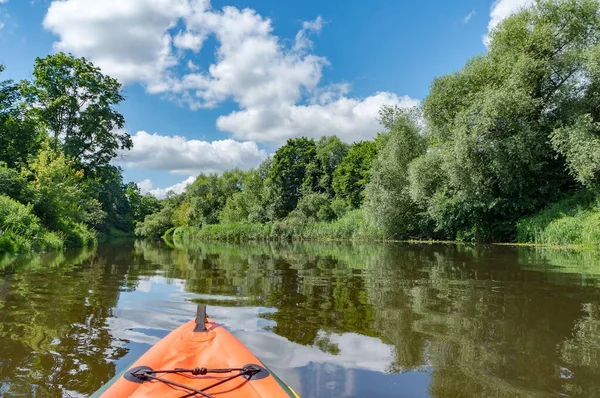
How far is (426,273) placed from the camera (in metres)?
9.32

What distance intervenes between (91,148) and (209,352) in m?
27.4

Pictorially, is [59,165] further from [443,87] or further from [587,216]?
[587,216]

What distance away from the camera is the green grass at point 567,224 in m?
15.2

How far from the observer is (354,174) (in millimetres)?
35969

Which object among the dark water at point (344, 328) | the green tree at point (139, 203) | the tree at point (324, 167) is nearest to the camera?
the dark water at point (344, 328)

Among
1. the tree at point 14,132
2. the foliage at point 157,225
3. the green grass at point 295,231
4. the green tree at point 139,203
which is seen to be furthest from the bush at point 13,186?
the green tree at point 139,203

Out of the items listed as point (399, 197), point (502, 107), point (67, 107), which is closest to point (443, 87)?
point (502, 107)

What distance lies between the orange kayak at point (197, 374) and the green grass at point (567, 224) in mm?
15719

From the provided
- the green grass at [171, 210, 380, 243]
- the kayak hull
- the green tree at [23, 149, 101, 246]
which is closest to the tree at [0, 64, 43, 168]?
the green tree at [23, 149, 101, 246]

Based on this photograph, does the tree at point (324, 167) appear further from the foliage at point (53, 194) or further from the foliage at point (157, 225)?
the foliage at point (157, 225)

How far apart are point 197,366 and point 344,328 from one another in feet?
8.23

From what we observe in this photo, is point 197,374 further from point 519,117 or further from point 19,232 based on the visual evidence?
point 519,117

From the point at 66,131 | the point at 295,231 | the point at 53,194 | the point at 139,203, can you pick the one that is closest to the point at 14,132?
the point at 66,131

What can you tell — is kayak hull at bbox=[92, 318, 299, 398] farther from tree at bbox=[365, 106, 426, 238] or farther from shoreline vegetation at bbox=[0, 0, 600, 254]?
tree at bbox=[365, 106, 426, 238]
